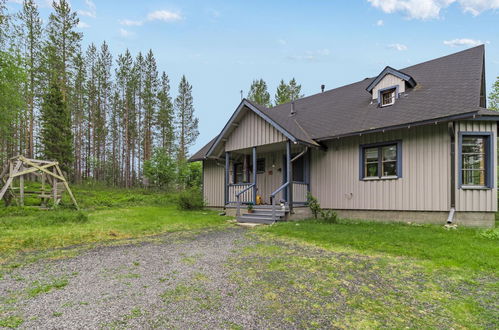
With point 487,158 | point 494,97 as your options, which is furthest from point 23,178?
point 494,97

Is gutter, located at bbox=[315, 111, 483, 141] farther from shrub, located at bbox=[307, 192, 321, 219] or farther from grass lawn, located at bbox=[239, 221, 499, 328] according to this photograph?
grass lawn, located at bbox=[239, 221, 499, 328]

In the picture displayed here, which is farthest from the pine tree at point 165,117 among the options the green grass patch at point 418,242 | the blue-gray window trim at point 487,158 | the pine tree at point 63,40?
the blue-gray window trim at point 487,158

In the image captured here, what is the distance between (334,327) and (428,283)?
195 cm

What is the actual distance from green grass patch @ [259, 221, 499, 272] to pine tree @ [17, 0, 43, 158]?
23.0 meters

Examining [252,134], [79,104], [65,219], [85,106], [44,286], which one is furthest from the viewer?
[85,106]

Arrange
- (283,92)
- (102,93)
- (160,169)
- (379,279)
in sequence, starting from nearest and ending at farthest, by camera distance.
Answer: (379,279) < (160,169) < (102,93) < (283,92)

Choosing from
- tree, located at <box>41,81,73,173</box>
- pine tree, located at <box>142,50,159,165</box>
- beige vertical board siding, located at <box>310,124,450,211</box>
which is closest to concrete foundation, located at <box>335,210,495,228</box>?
beige vertical board siding, located at <box>310,124,450,211</box>

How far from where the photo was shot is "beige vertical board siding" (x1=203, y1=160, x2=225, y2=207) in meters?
14.3

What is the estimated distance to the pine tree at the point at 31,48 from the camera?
21.2 m

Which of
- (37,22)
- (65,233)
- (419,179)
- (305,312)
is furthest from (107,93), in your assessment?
(305,312)

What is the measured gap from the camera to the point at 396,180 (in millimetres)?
9188

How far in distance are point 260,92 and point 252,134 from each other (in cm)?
2431

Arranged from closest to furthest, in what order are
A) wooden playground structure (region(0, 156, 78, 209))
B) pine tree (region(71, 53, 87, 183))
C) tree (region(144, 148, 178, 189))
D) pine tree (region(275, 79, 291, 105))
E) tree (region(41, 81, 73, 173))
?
1. wooden playground structure (region(0, 156, 78, 209))
2. tree (region(41, 81, 73, 173))
3. tree (region(144, 148, 178, 189))
4. pine tree (region(71, 53, 87, 183))
5. pine tree (region(275, 79, 291, 105))

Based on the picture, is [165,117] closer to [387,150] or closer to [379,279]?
[387,150]
